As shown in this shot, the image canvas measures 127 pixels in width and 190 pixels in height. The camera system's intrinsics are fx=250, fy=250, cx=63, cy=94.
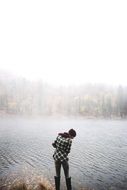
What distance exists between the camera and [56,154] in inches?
470

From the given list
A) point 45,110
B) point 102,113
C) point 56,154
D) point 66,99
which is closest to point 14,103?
point 45,110

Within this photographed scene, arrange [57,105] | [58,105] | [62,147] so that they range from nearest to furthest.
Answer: [62,147] < [57,105] < [58,105]

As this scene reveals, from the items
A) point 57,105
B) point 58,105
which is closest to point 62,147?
point 57,105

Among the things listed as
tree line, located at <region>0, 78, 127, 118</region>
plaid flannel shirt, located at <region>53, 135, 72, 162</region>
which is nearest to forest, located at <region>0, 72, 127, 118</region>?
tree line, located at <region>0, 78, 127, 118</region>

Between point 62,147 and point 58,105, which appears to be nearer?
point 62,147

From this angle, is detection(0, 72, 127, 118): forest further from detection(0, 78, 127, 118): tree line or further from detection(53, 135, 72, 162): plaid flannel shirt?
detection(53, 135, 72, 162): plaid flannel shirt

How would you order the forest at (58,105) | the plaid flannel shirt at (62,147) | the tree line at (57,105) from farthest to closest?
1. the tree line at (57,105)
2. the forest at (58,105)
3. the plaid flannel shirt at (62,147)

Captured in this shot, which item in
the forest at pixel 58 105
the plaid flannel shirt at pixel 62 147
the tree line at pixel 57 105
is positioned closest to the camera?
the plaid flannel shirt at pixel 62 147

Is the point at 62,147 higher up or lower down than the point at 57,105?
lower down

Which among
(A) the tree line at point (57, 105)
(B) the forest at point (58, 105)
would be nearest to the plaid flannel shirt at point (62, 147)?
(B) the forest at point (58, 105)

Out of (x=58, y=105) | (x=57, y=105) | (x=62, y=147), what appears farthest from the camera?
(x=58, y=105)

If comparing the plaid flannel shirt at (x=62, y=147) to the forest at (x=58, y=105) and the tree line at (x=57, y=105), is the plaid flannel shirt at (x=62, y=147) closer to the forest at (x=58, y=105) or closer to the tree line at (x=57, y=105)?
the forest at (x=58, y=105)

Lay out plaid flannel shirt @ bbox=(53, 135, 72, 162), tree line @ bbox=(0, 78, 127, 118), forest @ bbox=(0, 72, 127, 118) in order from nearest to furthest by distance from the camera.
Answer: plaid flannel shirt @ bbox=(53, 135, 72, 162) → forest @ bbox=(0, 72, 127, 118) → tree line @ bbox=(0, 78, 127, 118)

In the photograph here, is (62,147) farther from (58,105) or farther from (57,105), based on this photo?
(58,105)
